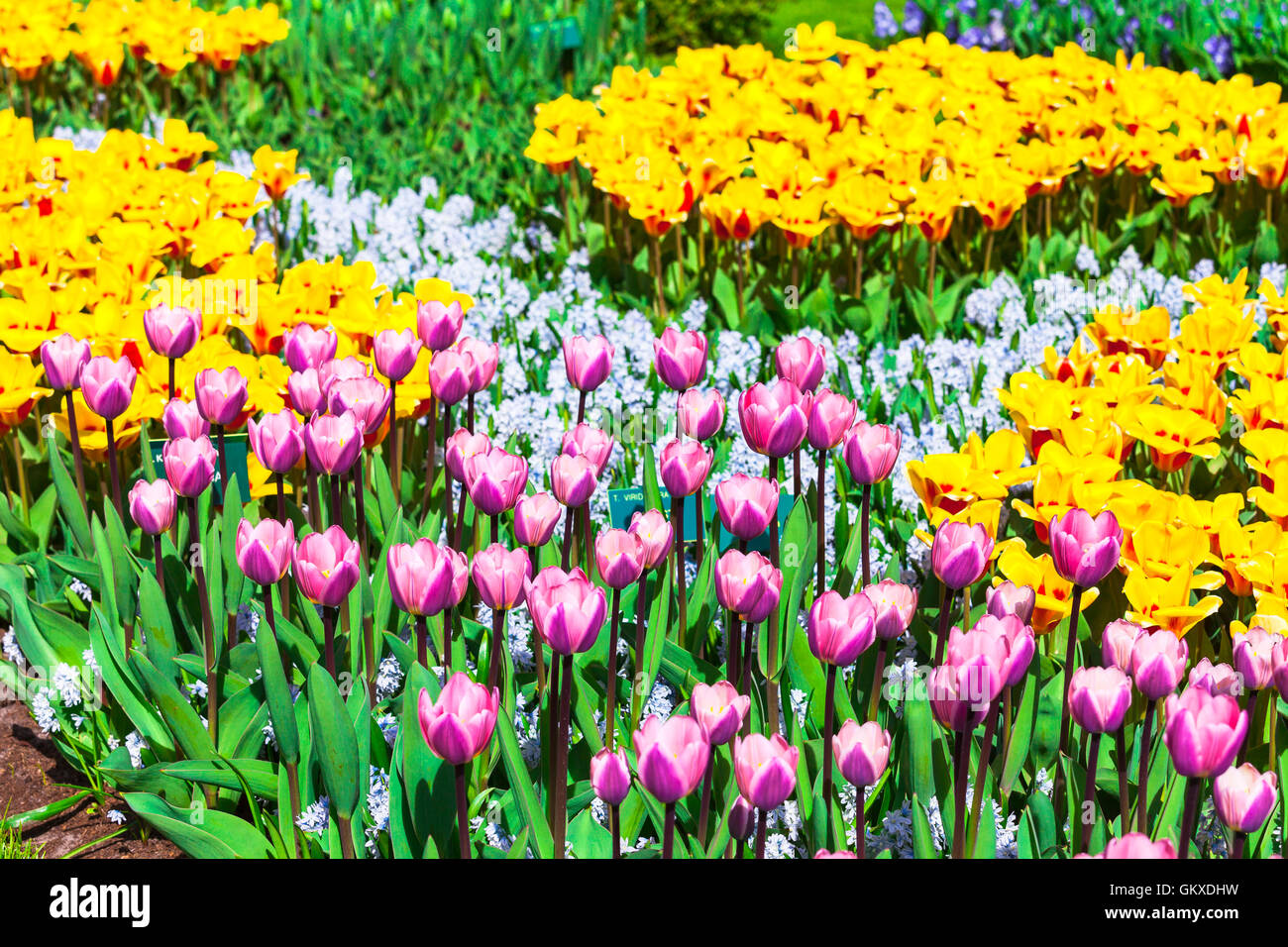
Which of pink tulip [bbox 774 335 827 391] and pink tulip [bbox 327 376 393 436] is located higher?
pink tulip [bbox 774 335 827 391]

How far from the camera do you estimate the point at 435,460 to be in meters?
3.26

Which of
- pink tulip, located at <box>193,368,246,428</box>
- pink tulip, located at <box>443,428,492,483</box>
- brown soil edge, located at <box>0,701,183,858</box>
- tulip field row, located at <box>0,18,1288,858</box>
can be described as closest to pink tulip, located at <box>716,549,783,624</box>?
tulip field row, located at <box>0,18,1288,858</box>

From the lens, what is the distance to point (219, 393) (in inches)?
93.1

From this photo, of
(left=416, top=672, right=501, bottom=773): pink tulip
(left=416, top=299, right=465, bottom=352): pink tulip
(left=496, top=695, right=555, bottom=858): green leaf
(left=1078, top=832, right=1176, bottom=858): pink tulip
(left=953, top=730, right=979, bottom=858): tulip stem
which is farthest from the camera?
(left=416, top=299, right=465, bottom=352): pink tulip

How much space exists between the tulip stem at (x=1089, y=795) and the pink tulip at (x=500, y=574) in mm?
814

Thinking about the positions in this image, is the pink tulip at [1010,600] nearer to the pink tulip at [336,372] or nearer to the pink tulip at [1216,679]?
the pink tulip at [1216,679]

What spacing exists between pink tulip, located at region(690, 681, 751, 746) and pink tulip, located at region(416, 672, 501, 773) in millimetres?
262

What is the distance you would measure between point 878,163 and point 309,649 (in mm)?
2694

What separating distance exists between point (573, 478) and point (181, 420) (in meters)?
0.73

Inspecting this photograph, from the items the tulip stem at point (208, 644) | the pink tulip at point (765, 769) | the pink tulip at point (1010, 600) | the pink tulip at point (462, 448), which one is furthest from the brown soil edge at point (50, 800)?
the pink tulip at point (1010, 600)

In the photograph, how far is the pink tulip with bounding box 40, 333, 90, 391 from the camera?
7.97 feet

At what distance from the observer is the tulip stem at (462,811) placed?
1.65 m

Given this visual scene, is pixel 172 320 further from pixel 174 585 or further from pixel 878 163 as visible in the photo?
pixel 878 163

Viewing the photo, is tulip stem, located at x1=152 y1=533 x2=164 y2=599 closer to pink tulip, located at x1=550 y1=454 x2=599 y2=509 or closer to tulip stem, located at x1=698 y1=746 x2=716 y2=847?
pink tulip, located at x1=550 y1=454 x2=599 y2=509
